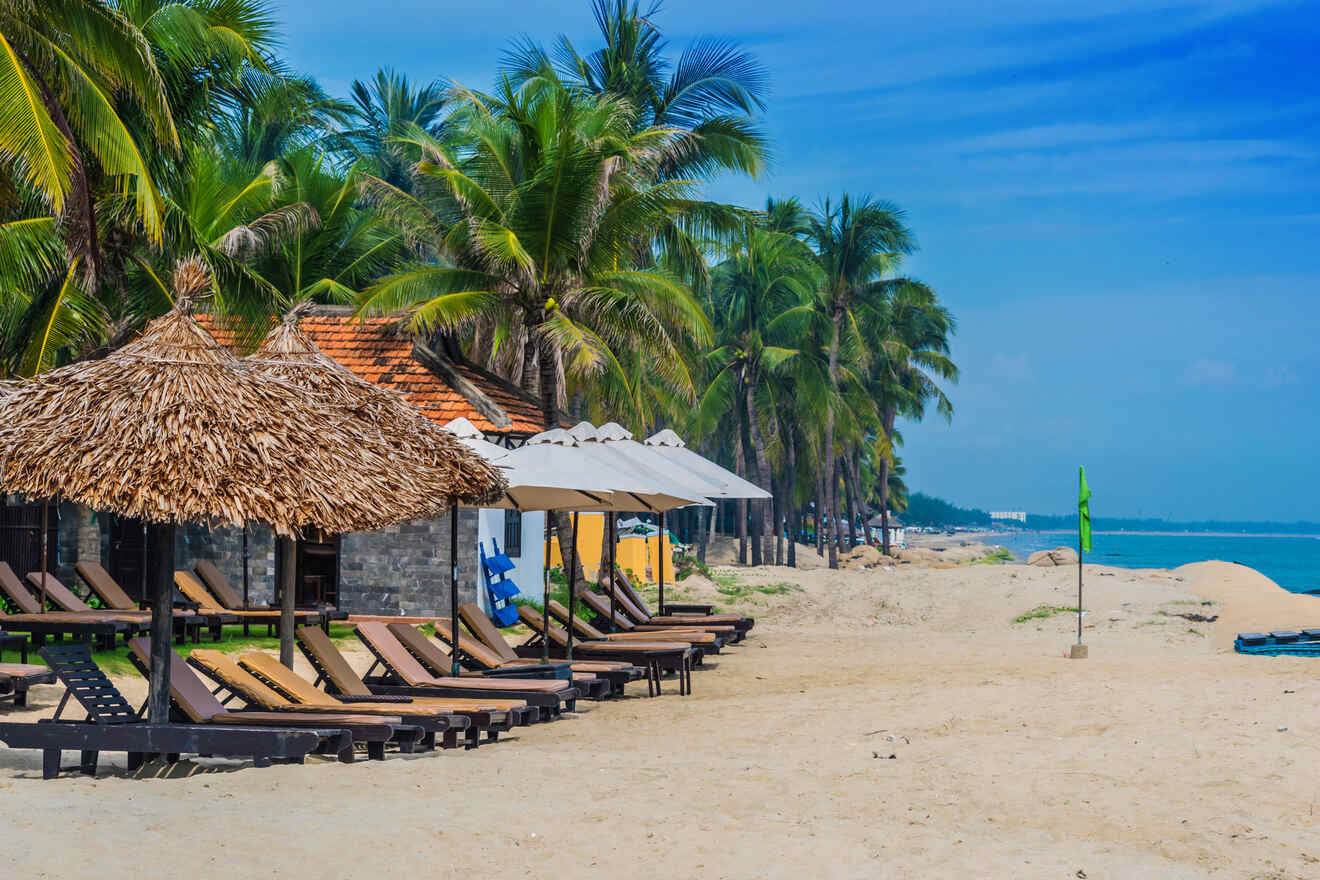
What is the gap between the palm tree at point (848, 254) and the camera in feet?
127

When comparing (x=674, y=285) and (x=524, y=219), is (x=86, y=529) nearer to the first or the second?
(x=524, y=219)

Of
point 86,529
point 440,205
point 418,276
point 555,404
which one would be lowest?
point 86,529

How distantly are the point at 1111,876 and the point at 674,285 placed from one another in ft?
49.3

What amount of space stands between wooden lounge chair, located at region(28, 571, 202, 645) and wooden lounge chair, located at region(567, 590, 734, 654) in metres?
4.08

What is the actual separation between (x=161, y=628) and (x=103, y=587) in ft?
23.5

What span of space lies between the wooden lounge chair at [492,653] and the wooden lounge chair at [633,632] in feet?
5.72

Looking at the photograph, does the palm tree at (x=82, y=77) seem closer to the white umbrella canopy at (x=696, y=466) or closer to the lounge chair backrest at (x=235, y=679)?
the lounge chair backrest at (x=235, y=679)

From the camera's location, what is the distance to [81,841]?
238 inches

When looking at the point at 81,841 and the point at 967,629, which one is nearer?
the point at 81,841

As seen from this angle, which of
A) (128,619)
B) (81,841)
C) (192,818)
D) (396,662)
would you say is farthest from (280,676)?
(128,619)

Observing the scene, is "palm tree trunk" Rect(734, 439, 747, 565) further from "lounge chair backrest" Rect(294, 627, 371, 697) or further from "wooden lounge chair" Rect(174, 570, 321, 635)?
"lounge chair backrest" Rect(294, 627, 371, 697)

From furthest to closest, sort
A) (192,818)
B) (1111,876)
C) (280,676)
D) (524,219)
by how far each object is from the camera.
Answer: (524,219), (280,676), (192,818), (1111,876)

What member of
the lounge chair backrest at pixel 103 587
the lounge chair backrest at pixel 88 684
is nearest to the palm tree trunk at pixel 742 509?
the lounge chair backrest at pixel 103 587

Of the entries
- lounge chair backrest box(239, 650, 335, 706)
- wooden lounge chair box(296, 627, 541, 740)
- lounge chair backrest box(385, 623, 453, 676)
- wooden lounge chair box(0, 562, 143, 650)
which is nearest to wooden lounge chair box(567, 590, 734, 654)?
lounge chair backrest box(385, 623, 453, 676)
